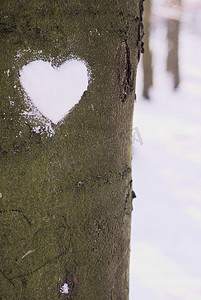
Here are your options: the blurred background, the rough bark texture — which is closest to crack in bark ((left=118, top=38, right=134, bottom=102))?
the rough bark texture

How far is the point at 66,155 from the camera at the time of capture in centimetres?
69

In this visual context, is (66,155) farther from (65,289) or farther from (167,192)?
(167,192)

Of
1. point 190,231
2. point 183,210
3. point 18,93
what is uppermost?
point 183,210

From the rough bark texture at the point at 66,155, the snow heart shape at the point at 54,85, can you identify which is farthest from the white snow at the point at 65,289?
the snow heart shape at the point at 54,85

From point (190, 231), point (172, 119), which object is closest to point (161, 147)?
point (172, 119)

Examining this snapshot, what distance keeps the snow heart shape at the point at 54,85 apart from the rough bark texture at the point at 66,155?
1 cm

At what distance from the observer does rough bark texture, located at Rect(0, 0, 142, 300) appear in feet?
2.01

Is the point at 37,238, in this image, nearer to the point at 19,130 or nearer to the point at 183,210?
the point at 19,130

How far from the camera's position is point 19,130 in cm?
62

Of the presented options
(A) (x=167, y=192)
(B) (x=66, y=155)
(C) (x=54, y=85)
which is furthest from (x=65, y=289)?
(A) (x=167, y=192)

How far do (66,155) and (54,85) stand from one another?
0.47ft

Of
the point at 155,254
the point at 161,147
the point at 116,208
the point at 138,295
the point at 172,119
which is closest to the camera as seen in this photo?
the point at 116,208

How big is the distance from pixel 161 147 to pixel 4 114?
20.6 ft

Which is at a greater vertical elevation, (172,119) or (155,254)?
(172,119)
